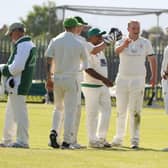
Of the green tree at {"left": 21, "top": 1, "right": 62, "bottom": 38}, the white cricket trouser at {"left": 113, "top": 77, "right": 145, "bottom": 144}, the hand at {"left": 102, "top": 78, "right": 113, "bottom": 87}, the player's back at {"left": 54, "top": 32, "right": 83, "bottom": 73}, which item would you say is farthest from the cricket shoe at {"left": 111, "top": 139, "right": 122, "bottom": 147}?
the green tree at {"left": 21, "top": 1, "right": 62, "bottom": 38}

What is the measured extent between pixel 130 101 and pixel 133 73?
1.68ft

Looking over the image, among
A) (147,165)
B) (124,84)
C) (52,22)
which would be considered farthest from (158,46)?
(147,165)

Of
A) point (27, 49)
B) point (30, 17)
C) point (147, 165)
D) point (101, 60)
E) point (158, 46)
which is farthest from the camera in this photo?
point (30, 17)

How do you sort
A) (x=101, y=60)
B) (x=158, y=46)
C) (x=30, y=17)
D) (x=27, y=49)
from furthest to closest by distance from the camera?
(x=30, y=17), (x=158, y=46), (x=101, y=60), (x=27, y=49)

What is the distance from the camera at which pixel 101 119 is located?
15094 millimetres

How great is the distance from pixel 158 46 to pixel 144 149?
19.8 meters

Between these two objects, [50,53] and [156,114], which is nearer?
[50,53]

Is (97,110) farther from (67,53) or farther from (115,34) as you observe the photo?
(67,53)

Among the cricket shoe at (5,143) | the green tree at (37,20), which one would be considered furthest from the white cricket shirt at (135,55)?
the green tree at (37,20)

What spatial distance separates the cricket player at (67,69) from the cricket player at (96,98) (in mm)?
755

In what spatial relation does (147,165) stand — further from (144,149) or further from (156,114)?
(156,114)

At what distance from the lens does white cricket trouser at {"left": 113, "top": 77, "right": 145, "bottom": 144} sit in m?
15.0

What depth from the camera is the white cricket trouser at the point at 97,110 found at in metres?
14.9

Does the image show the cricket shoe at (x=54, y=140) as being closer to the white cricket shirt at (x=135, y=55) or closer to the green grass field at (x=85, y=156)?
the green grass field at (x=85, y=156)
